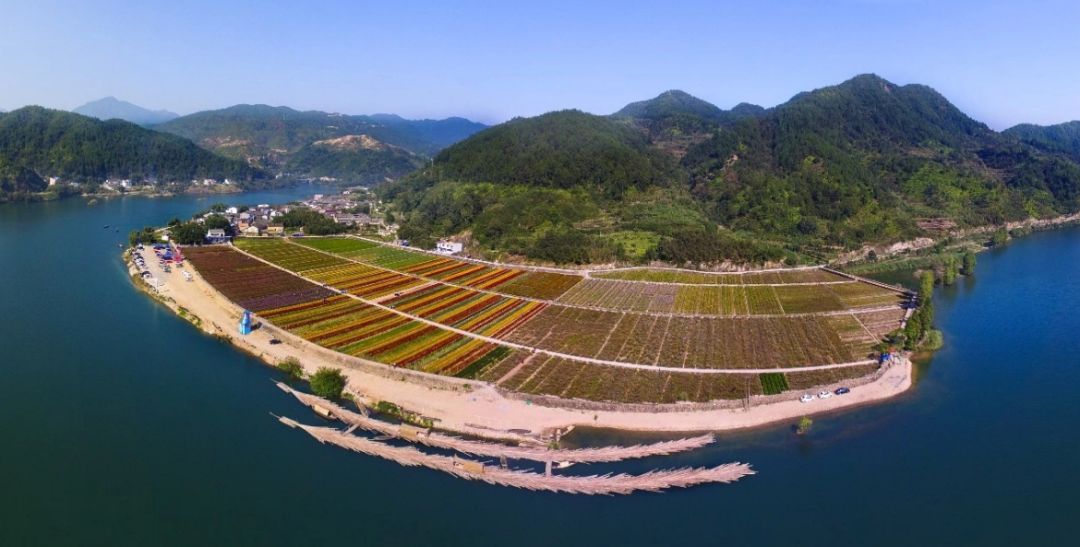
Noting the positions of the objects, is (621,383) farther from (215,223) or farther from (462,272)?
(215,223)

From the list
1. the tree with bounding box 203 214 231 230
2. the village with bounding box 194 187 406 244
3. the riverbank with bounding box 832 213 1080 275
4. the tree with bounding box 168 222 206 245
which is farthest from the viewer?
the village with bounding box 194 187 406 244

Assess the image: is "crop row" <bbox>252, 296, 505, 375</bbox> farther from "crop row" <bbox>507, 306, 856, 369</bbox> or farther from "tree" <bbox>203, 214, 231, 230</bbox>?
"tree" <bbox>203, 214, 231, 230</bbox>

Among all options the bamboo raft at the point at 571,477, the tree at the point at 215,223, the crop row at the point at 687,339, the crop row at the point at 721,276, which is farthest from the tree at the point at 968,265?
the tree at the point at 215,223

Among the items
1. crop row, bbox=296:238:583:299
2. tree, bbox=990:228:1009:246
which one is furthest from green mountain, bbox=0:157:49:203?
tree, bbox=990:228:1009:246

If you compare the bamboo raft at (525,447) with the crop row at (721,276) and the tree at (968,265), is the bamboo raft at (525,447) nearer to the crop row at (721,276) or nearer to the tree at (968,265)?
the crop row at (721,276)

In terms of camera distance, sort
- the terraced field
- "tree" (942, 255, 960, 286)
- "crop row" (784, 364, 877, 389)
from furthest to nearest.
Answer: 1. "tree" (942, 255, 960, 286)
2. the terraced field
3. "crop row" (784, 364, 877, 389)

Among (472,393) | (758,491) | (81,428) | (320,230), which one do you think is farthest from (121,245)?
(758,491)
